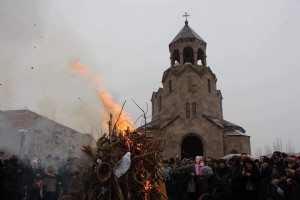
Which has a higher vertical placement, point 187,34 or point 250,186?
point 187,34

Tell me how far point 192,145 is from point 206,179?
25827mm

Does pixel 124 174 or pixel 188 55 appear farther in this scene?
pixel 188 55

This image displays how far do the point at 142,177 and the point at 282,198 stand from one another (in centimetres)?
431

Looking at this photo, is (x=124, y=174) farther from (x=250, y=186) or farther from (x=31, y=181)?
(x=31, y=181)

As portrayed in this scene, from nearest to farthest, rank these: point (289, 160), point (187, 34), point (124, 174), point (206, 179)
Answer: point (124, 174)
point (206, 179)
point (289, 160)
point (187, 34)

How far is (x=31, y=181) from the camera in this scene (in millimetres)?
11266

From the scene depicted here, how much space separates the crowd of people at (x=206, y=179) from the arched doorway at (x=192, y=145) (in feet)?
57.6

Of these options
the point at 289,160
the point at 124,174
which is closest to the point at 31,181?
the point at 124,174

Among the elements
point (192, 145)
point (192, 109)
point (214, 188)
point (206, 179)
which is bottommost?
point (214, 188)

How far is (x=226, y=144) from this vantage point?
3177 cm

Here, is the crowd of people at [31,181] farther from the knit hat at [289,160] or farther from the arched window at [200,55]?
the arched window at [200,55]

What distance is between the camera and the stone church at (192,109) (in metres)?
31.1

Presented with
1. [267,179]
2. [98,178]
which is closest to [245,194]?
[267,179]

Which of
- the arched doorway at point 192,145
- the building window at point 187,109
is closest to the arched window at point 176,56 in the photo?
the building window at point 187,109
